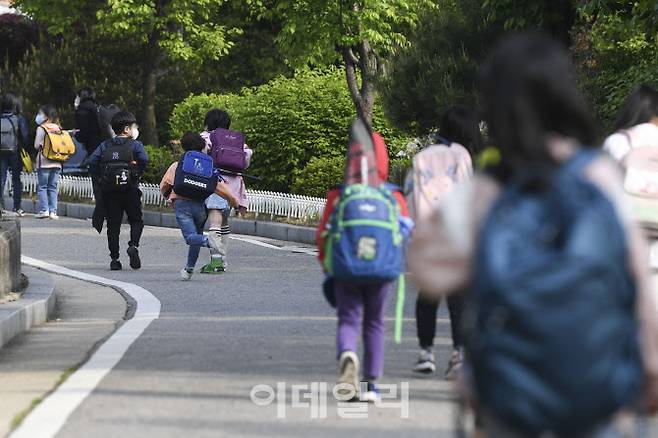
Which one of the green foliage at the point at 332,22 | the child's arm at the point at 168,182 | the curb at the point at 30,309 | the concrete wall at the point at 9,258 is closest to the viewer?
the curb at the point at 30,309

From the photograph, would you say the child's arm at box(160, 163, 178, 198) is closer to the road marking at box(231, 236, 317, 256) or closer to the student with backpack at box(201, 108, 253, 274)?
the student with backpack at box(201, 108, 253, 274)

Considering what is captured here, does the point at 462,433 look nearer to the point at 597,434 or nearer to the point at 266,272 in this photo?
the point at 597,434

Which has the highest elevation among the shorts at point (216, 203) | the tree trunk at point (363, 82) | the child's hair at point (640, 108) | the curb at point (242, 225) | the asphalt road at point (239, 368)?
the tree trunk at point (363, 82)

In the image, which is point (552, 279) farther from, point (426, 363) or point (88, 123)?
point (88, 123)

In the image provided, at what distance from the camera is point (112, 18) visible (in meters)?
35.2

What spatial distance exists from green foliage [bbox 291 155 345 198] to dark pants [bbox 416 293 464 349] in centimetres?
1643

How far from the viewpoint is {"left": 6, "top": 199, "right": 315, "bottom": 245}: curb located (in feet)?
73.5

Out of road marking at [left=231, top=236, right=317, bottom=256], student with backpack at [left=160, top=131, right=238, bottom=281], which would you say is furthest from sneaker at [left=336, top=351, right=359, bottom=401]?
road marking at [left=231, top=236, right=317, bottom=256]

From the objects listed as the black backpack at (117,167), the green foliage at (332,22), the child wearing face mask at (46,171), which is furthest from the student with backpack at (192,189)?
the green foliage at (332,22)

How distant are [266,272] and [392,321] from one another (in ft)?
15.5

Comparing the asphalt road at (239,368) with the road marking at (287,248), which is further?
the road marking at (287,248)

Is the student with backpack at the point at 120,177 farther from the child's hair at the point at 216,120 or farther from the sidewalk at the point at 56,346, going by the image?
the sidewalk at the point at 56,346

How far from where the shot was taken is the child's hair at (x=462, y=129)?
30.7 ft

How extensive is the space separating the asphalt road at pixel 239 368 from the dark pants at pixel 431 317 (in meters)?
0.25
